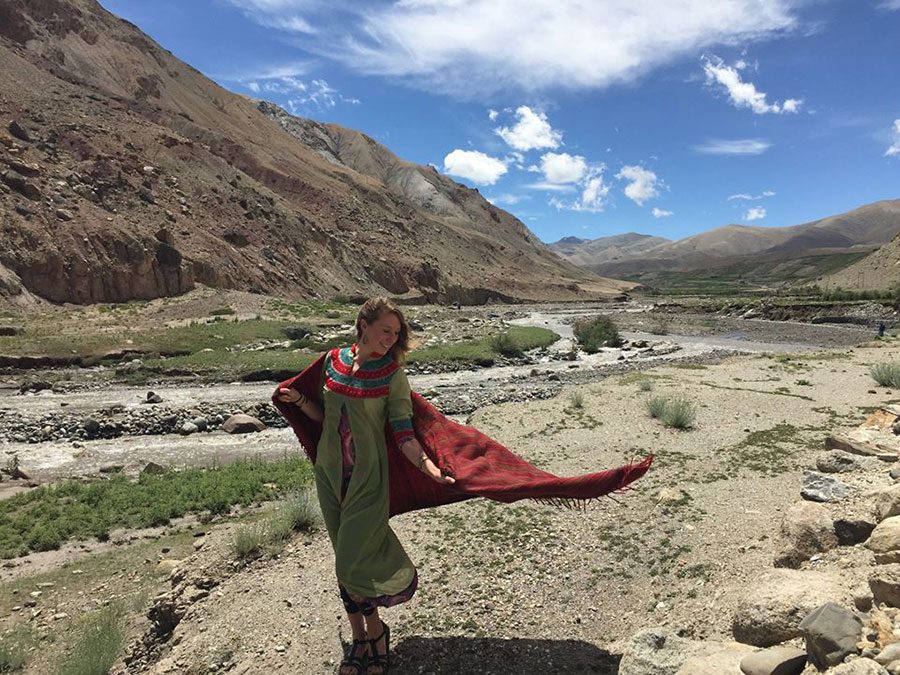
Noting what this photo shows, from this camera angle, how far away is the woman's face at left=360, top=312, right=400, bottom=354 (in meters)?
3.93

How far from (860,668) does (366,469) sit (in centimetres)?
278

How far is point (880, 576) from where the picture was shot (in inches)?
128

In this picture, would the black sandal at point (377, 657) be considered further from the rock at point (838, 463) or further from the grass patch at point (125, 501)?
the grass patch at point (125, 501)

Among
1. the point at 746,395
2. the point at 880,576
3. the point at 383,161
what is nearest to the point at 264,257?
the point at 746,395

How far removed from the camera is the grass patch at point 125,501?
29.3 ft

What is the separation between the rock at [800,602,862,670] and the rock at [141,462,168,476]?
39.9 ft

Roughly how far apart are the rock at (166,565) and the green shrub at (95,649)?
147 centimetres

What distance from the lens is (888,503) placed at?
4426 millimetres

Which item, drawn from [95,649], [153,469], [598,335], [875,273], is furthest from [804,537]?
[875,273]

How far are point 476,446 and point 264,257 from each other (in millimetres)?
55534

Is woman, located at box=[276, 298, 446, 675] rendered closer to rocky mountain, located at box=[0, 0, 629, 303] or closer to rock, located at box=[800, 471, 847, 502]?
rock, located at box=[800, 471, 847, 502]

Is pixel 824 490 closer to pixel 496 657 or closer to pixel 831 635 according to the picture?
pixel 831 635

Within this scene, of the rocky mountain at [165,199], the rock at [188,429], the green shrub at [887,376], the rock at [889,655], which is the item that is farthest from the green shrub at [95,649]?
the rocky mountain at [165,199]

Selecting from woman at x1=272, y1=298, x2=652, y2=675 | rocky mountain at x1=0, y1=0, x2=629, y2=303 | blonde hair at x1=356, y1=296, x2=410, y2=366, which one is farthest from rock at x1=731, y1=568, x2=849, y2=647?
rocky mountain at x1=0, y1=0, x2=629, y2=303
